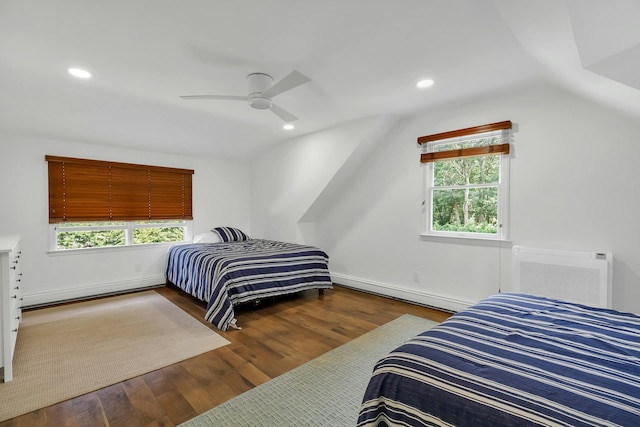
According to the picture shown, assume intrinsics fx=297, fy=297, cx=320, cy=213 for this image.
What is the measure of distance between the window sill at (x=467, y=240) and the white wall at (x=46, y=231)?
3.78m

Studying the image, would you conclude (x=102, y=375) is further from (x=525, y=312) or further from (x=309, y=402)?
(x=525, y=312)

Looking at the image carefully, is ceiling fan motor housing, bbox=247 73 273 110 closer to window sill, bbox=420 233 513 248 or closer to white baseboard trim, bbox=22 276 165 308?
window sill, bbox=420 233 513 248

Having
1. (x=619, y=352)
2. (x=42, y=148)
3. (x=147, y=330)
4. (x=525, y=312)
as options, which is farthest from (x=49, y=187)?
(x=619, y=352)

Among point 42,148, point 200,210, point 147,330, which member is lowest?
point 147,330

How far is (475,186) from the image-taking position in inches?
135

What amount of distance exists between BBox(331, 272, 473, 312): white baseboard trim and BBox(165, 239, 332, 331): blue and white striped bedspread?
607 mm

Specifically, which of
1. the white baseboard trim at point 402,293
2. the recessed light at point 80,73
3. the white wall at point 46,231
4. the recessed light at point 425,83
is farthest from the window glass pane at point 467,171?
the white wall at point 46,231

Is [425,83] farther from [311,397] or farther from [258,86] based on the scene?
[311,397]

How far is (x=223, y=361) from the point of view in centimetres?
239

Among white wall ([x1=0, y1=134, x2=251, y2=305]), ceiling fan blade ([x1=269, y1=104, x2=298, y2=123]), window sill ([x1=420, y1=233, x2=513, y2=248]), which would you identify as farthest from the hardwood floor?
ceiling fan blade ([x1=269, y1=104, x2=298, y2=123])

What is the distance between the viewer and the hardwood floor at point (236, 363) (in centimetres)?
178

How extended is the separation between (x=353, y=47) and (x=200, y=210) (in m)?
3.96

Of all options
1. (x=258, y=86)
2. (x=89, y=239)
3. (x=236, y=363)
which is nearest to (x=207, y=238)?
(x=89, y=239)

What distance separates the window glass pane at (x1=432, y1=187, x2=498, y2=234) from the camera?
333 centimetres
